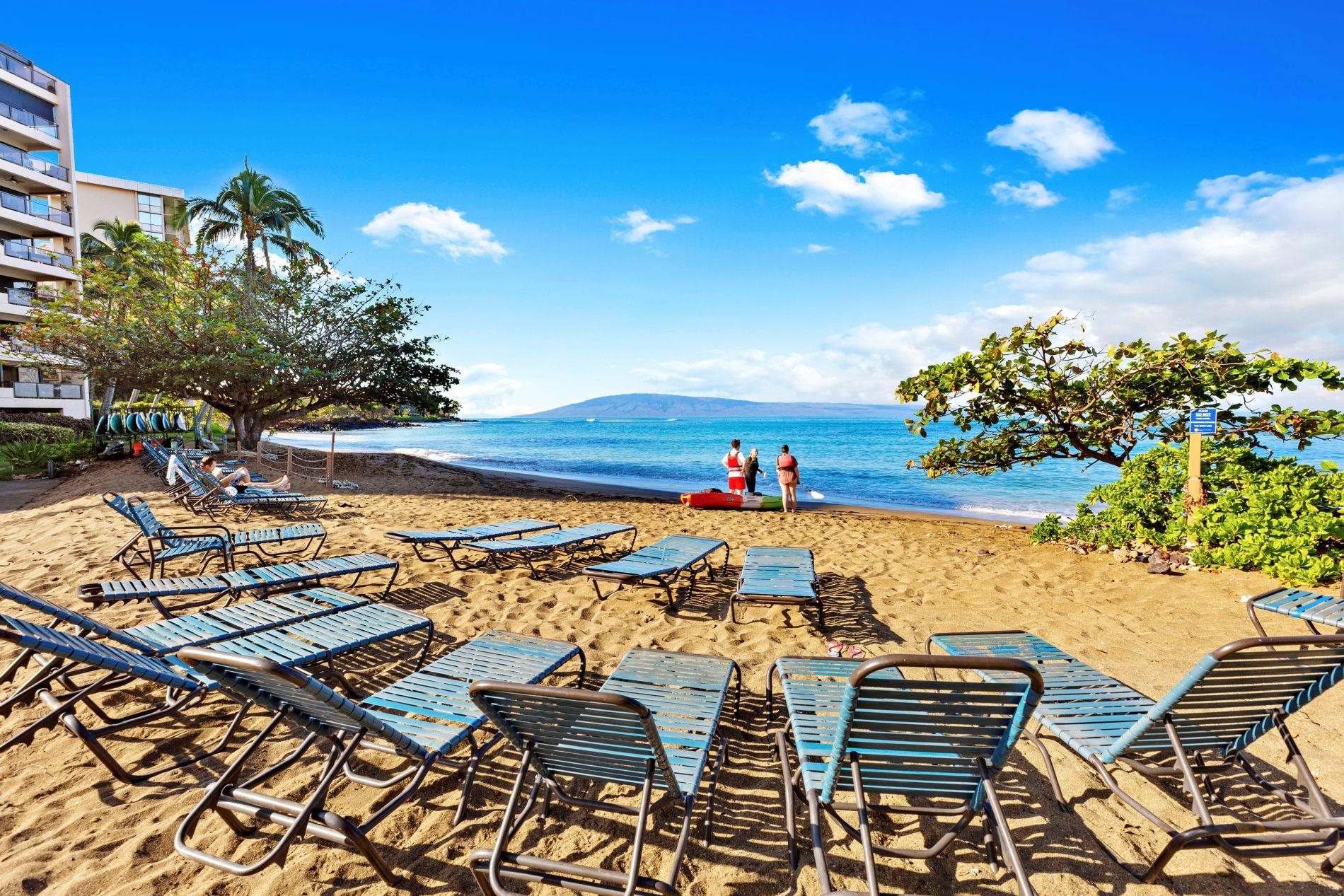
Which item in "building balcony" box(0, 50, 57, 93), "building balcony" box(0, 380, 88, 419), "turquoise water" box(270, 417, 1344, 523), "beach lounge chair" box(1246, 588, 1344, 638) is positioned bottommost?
"turquoise water" box(270, 417, 1344, 523)

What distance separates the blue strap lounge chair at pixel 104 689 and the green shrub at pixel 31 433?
20.5 meters

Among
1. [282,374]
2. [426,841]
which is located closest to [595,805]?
[426,841]

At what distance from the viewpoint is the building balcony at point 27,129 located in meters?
27.3

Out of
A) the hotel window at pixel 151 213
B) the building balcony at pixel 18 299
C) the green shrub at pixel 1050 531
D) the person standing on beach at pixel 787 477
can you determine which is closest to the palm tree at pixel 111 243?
the building balcony at pixel 18 299

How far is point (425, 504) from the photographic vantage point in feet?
41.6

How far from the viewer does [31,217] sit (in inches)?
1109

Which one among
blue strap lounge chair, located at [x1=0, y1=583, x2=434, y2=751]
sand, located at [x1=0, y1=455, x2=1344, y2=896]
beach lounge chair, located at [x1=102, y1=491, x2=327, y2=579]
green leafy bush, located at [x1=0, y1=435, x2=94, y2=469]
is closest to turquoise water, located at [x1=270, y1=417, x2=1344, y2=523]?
sand, located at [x1=0, y1=455, x2=1344, y2=896]

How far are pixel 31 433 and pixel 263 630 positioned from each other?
22.0 meters

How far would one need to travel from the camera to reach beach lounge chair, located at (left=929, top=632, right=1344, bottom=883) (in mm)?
2400

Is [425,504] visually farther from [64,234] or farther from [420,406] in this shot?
[64,234]

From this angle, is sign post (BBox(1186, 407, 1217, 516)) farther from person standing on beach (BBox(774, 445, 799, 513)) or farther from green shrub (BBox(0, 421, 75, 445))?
green shrub (BBox(0, 421, 75, 445))

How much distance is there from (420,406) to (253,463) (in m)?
4.82

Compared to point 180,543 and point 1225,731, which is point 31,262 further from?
point 1225,731

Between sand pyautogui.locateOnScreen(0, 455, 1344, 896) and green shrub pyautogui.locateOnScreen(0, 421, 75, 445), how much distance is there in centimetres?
1087
